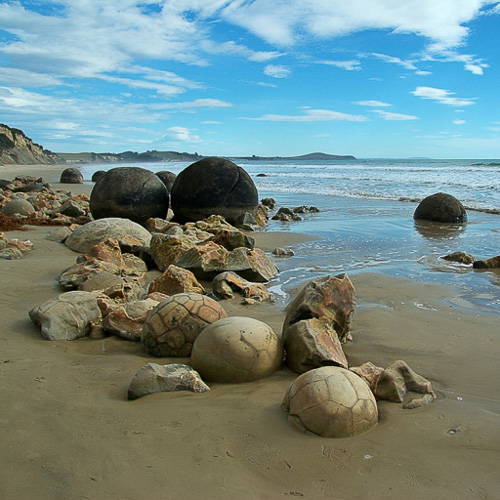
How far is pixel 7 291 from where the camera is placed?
543 centimetres

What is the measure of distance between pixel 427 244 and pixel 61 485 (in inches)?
328

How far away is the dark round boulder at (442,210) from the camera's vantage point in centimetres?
1265

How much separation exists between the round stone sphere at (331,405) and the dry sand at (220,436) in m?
0.06

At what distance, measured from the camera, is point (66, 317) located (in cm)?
418

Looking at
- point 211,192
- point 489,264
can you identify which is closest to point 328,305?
point 489,264

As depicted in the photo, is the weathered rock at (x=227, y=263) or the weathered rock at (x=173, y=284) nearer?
the weathered rock at (x=173, y=284)

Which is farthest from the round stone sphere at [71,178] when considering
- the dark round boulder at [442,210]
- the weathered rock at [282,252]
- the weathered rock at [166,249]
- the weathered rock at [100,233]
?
the weathered rock at [166,249]

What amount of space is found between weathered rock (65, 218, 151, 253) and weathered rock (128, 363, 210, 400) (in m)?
5.14

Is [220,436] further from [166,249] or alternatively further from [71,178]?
[71,178]

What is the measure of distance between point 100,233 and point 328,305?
5.24m

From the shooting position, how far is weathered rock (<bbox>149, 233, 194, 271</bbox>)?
22.6 ft

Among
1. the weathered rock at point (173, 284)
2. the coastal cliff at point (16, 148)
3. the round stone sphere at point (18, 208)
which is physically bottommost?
the weathered rock at point (173, 284)

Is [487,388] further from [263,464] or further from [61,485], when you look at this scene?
[61,485]

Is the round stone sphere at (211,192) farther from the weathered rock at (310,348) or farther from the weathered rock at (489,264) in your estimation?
the weathered rock at (310,348)
